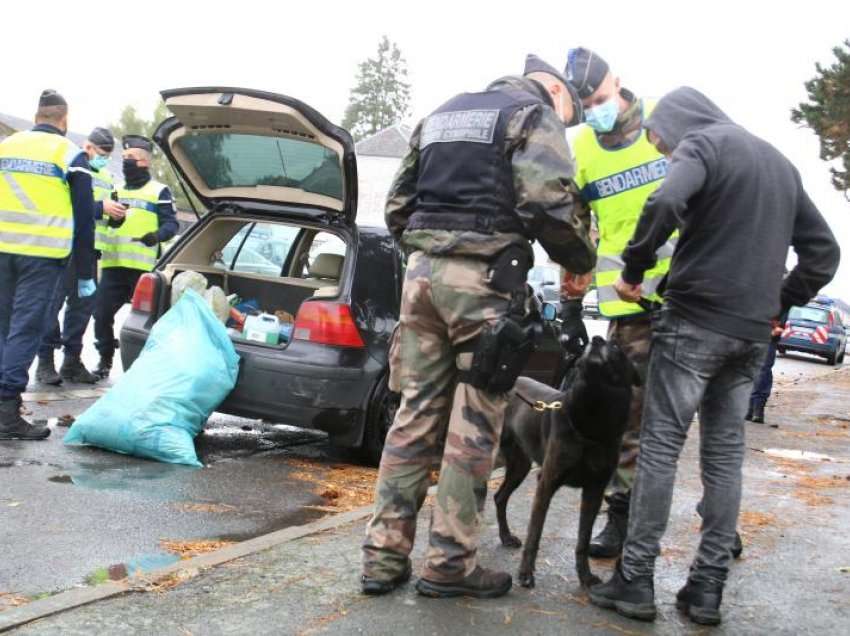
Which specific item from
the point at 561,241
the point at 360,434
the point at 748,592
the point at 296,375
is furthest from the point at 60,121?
the point at 748,592

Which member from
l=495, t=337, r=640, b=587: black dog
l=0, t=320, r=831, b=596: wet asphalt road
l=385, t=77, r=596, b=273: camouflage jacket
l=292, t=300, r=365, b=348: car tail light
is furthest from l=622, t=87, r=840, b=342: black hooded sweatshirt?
l=292, t=300, r=365, b=348: car tail light

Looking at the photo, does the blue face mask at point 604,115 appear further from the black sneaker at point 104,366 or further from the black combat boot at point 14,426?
the black sneaker at point 104,366

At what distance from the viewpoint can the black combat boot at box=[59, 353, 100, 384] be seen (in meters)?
8.62

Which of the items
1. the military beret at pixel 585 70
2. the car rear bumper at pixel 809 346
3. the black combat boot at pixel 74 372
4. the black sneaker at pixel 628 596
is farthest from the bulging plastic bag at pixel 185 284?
the car rear bumper at pixel 809 346

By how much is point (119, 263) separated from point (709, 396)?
6.59m

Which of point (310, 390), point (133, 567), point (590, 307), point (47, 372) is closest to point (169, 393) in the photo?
point (310, 390)

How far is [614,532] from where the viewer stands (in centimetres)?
439

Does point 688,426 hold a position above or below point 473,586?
above

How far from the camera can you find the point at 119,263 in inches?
350

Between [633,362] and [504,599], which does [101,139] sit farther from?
[504,599]

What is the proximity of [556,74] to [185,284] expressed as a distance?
11.3 ft

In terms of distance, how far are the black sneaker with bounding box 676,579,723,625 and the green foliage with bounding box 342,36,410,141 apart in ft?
264

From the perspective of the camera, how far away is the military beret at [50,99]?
6.28 metres

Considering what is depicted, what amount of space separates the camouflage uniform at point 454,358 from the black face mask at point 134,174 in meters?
6.04
